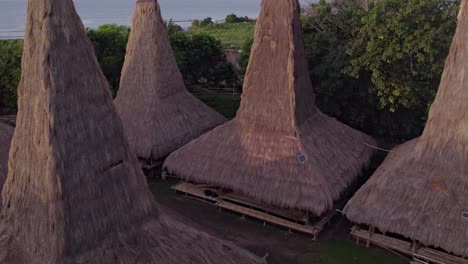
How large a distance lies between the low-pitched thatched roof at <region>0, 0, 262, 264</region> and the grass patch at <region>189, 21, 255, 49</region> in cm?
2753

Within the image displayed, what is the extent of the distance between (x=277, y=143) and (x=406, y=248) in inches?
162

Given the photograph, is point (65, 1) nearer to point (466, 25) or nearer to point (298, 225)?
point (298, 225)

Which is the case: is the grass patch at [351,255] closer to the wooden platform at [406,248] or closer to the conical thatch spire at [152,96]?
the wooden platform at [406,248]

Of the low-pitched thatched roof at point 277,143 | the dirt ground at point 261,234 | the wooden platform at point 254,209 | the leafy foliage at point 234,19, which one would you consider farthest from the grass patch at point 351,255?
the leafy foliage at point 234,19

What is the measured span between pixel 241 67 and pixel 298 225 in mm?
12127

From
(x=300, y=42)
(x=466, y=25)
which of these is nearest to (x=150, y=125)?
(x=300, y=42)

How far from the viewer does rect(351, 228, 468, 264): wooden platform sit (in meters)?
9.62

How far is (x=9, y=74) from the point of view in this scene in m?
19.2

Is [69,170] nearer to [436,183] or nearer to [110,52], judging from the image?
[436,183]

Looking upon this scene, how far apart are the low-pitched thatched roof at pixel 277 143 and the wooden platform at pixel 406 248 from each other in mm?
1161

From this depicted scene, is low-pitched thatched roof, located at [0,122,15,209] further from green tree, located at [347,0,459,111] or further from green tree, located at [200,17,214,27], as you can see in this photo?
green tree, located at [200,17,214,27]

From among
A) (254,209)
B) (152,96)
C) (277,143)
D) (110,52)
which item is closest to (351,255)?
(254,209)

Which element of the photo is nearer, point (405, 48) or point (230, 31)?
point (405, 48)

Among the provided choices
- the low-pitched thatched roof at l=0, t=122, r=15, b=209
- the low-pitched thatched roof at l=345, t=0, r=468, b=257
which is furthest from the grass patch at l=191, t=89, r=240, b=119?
the low-pitched thatched roof at l=345, t=0, r=468, b=257
